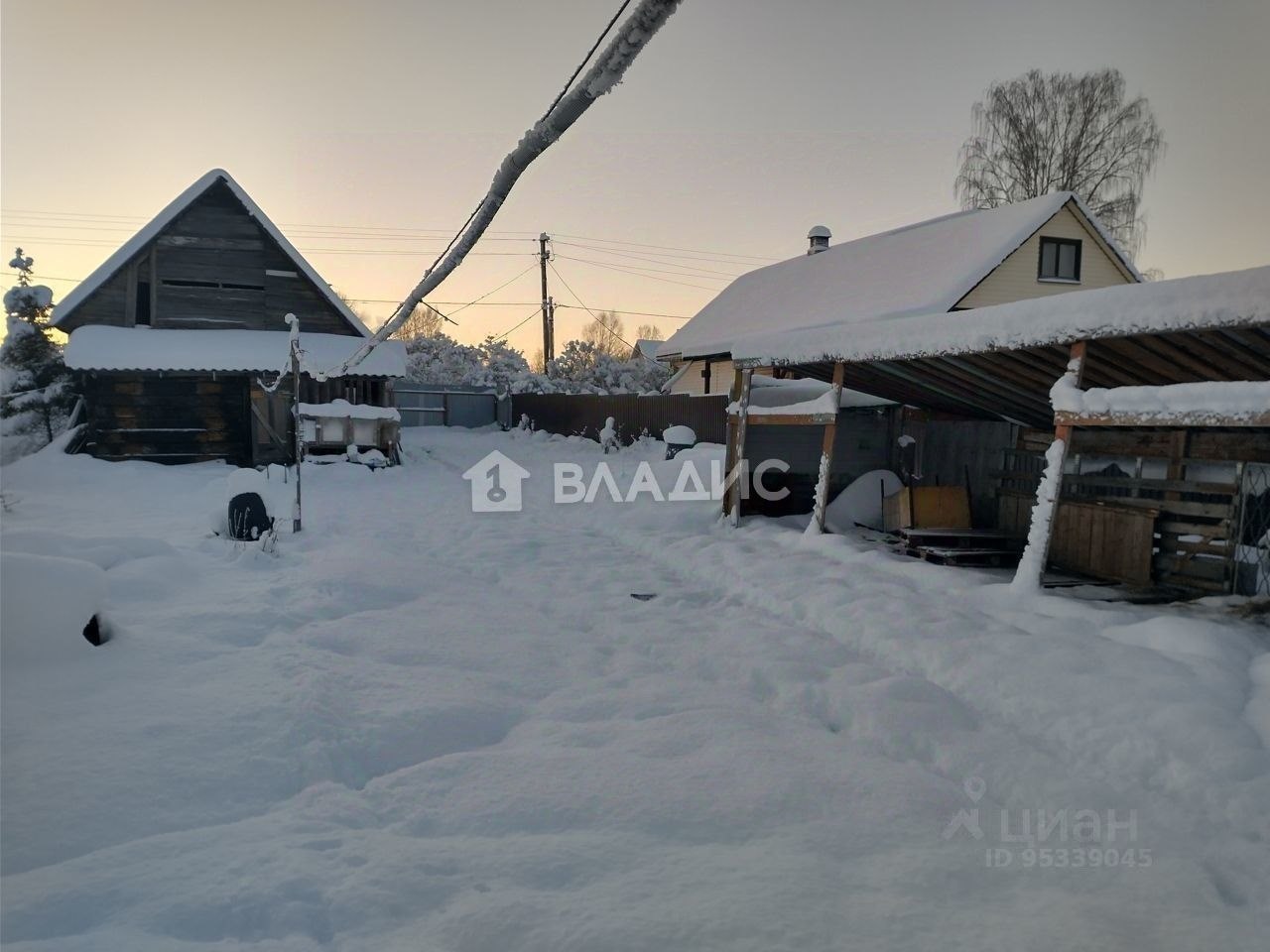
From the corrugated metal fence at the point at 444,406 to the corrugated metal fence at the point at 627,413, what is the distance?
174 centimetres

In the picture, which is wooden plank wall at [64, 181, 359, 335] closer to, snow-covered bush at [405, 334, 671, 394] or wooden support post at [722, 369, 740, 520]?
snow-covered bush at [405, 334, 671, 394]

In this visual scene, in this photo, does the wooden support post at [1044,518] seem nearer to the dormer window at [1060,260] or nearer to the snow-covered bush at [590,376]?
the dormer window at [1060,260]

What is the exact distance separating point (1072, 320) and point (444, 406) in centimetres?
2702

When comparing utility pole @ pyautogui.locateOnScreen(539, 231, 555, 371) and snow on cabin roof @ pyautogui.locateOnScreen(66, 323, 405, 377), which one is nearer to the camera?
snow on cabin roof @ pyautogui.locateOnScreen(66, 323, 405, 377)

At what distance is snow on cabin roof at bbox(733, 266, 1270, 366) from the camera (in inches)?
193

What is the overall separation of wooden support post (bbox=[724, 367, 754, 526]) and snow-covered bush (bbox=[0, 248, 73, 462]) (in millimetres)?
17955

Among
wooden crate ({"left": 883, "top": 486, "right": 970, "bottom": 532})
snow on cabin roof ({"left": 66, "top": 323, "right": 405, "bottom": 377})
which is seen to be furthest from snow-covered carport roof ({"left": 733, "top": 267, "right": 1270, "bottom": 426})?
snow on cabin roof ({"left": 66, "top": 323, "right": 405, "bottom": 377})

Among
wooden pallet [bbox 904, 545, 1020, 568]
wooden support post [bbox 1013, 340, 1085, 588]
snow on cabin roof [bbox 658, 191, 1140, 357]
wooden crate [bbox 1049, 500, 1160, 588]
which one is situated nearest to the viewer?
wooden support post [bbox 1013, 340, 1085, 588]

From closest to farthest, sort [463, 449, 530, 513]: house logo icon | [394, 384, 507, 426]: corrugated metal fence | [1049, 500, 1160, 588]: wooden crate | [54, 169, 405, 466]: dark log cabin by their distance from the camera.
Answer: [1049, 500, 1160, 588]: wooden crate < [463, 449, 530, 513]: house logo icon < [54, 169, 405, 466]: dark log cabin < [394, 384, 507, 426]: corrugated metal fence

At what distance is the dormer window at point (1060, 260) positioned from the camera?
60.5 feet

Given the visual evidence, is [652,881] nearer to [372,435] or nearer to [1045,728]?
[1045,728]

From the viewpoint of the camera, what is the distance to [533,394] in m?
28.8

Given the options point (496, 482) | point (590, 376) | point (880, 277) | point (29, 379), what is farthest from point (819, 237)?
point (29, 379)

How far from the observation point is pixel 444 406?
30359 mm
